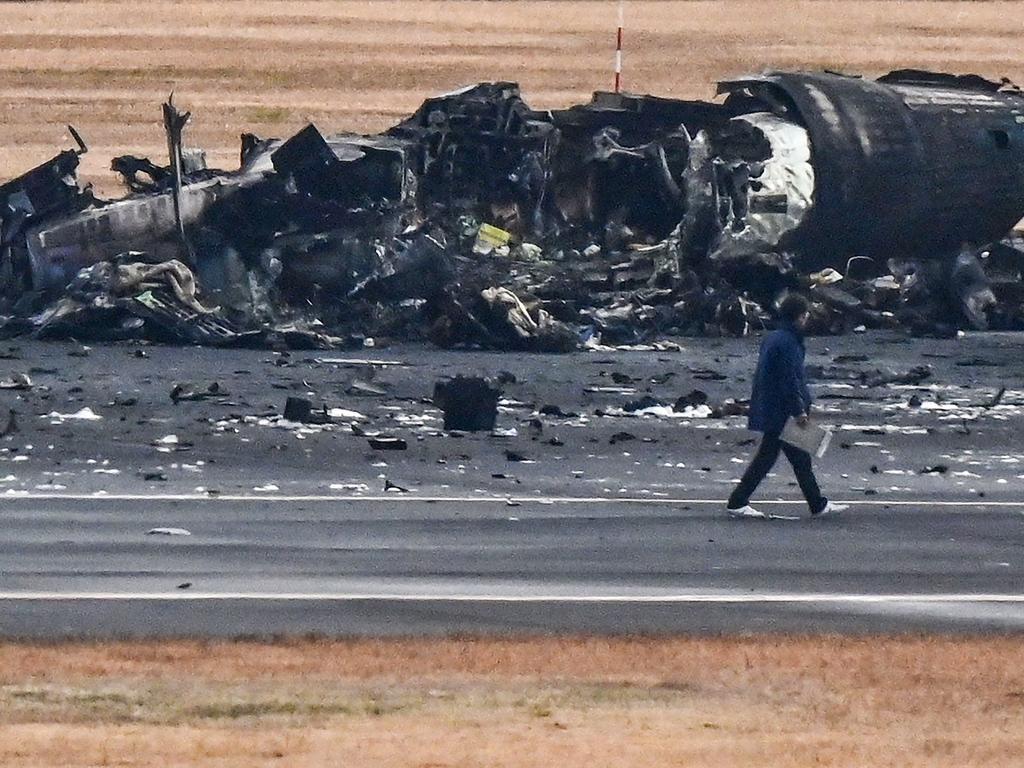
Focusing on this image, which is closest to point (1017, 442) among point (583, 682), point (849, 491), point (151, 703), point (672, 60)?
point (849, 491)

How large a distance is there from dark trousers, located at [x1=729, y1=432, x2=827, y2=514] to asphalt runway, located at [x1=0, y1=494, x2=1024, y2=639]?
0.19 meters

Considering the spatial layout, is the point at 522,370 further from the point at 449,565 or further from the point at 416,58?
the point at 416,58

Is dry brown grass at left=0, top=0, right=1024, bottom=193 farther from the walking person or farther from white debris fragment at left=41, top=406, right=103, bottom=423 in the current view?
the walking person

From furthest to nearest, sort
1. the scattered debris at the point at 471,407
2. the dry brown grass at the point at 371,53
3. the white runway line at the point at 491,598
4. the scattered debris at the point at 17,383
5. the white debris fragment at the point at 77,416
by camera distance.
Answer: the dry brown grass at the point at 371,53, the scattered debris at the point at 17,383, the white debris fragment at the point at 77,416, the scattered debris at the point at 471,407, the white runway line at the point at 491,598

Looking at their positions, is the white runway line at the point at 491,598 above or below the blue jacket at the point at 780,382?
below

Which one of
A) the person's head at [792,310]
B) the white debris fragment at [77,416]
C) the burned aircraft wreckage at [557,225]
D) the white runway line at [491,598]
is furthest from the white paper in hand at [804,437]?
the burned aircraft wreckage at [557,225]

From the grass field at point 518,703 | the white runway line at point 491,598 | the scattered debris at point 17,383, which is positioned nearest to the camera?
the grass field at point 518,703

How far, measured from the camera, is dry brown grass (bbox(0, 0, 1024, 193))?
51812 mm

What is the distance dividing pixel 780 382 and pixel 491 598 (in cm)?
347

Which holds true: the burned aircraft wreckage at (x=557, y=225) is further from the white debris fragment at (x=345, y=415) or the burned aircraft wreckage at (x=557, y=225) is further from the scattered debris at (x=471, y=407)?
the scattered debris at (x=471, y=407)

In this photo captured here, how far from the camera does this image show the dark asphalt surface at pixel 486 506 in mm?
11094

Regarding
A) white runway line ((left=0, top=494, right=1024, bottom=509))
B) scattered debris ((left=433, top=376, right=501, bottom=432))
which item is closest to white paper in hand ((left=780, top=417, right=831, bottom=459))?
white runway line ((left=0, top=494, right=1024, bottom=509))

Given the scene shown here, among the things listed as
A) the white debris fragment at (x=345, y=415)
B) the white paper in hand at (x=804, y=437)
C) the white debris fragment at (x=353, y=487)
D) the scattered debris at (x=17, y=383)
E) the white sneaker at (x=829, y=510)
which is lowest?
the scattered debris at (x=17, y=383)

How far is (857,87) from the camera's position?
28.0m
